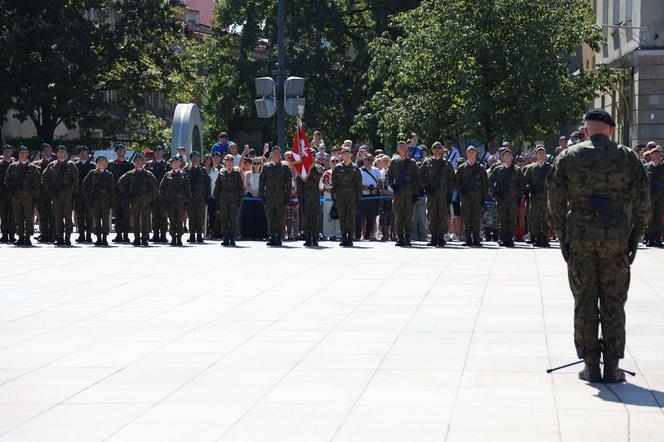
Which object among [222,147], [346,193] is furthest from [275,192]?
[222,147]

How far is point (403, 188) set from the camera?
24453 mm

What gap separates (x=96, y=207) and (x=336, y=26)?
1175 inches

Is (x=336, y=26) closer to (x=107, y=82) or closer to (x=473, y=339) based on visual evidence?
(x=107, y=82)

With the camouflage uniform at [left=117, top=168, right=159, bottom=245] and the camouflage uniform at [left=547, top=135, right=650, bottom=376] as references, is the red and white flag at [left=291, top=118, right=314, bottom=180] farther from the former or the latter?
the camouflage uniform at [left=547, top=135, right=650, bottom=376]

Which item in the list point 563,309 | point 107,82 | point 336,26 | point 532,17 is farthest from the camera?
point 336,26

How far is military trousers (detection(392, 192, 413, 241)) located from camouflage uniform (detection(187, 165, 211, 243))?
382cm

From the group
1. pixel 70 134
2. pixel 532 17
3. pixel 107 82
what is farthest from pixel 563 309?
pixel 70 134

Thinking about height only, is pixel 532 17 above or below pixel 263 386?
above

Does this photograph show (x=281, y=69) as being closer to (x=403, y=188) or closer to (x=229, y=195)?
(x=229, y=195)

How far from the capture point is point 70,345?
36.1 ft

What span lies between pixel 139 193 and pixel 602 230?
16.9 meters

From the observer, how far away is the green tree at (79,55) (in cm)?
4444

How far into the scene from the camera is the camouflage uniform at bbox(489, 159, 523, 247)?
24625 millimetres

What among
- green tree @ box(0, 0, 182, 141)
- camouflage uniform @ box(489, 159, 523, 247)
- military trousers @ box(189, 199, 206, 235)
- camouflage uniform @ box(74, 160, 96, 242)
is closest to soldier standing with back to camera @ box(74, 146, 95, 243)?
camouflage uniform @ box(74, 160, 96, 242)
